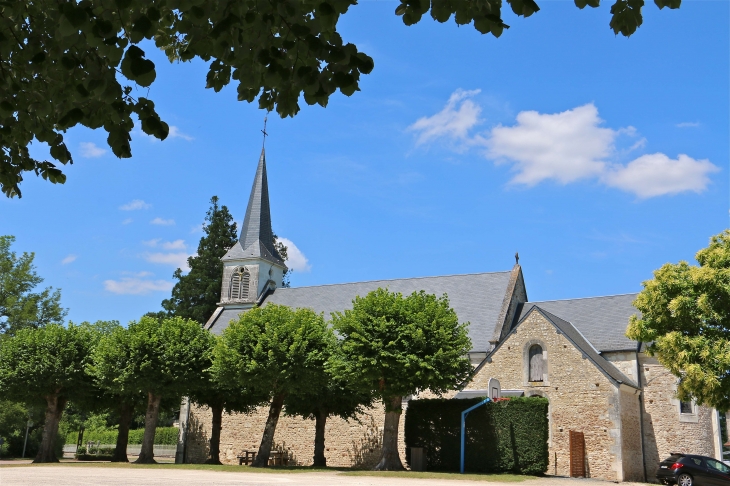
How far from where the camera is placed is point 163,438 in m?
47.5

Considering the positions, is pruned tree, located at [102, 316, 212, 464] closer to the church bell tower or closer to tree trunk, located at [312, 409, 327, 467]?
tree trunk, located at [312, 409, 327, 467]

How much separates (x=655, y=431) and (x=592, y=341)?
481cm

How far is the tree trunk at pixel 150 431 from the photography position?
28344 mm

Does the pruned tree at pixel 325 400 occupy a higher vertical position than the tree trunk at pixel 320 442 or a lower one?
higher

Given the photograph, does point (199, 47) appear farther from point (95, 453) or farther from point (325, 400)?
point (95, 453)

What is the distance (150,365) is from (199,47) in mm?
26975

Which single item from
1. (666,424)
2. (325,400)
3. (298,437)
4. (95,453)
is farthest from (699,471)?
(95,453)

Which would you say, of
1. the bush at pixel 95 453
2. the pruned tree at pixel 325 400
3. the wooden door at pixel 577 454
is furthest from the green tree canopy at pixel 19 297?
the wooden door at pixel 577 454

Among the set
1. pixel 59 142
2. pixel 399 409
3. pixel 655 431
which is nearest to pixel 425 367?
pixel 399 409

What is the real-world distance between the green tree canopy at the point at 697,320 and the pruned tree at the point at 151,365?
19.5 metres

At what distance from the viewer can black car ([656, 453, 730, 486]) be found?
21.6 metres

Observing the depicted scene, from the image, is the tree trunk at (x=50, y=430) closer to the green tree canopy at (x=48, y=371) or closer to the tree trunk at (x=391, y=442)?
the green tree canopy at (x=48, y=371)

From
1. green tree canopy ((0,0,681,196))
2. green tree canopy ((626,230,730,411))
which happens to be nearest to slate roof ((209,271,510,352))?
green tree canopy ((626,230,730,411))

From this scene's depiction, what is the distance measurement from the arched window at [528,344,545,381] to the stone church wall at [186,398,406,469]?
786 centimetres
